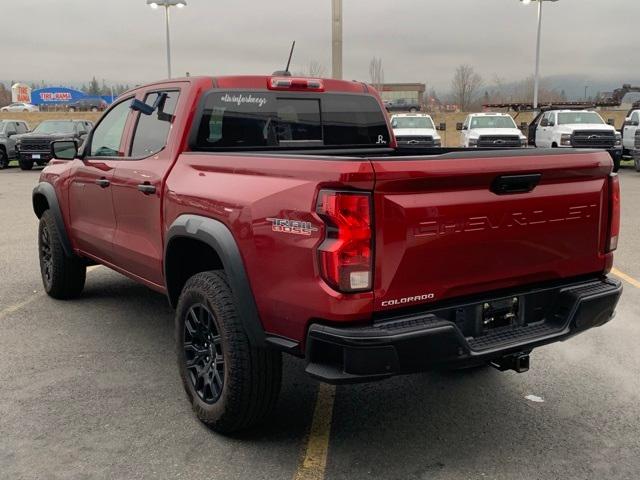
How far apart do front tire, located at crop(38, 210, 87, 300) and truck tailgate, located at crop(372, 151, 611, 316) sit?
13.1 feet

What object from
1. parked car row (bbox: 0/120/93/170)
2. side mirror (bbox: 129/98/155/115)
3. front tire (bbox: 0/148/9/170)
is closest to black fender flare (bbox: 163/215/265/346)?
side mirror (bbox: 129/98/155/115)

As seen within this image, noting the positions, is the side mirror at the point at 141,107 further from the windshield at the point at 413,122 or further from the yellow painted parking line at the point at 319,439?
the windshield at the point at 413,122

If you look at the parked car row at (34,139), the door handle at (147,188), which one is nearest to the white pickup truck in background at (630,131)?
the parked car row at (34,139)

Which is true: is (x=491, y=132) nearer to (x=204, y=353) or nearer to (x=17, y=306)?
(x=17, y=306)

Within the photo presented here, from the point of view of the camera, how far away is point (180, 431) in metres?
3.46

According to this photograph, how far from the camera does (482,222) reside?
2.85 m

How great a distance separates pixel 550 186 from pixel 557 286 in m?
0.53

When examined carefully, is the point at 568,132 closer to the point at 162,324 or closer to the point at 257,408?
the point at 162,324

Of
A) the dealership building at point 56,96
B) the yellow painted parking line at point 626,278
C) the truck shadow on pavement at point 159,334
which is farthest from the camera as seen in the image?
the dealership building at point 56,96

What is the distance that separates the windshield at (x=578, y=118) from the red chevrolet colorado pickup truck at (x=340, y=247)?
62.7 ft

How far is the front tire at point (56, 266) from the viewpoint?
5793mm

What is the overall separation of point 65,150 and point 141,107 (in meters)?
1.37

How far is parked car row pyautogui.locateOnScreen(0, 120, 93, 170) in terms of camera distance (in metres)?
22.1

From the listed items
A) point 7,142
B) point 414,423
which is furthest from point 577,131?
point 7,142
